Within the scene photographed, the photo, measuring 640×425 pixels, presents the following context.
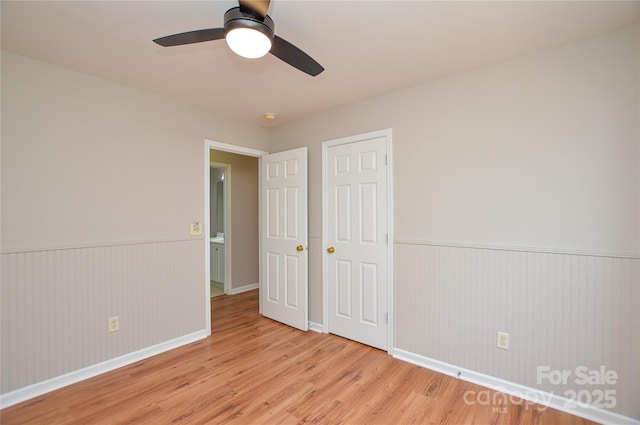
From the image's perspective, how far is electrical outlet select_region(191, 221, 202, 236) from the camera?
3123 millimetres

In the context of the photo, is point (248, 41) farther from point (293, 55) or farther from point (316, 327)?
point (316, 327)

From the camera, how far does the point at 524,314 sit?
216 centimetres

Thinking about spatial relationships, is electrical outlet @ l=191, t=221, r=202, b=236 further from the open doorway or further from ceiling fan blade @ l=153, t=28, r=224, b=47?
ceiling fan blade @ l=153, t=28, r=224, b=47

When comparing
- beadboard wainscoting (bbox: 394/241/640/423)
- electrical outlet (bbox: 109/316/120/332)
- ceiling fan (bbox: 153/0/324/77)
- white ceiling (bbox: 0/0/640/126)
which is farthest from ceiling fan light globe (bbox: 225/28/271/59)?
electrical outlet (bbox: 109/316/120/332)

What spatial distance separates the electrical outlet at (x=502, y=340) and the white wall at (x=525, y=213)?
0.04 metres

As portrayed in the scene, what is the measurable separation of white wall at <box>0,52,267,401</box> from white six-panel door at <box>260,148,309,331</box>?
0.84m

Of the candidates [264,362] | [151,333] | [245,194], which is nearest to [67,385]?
[151,333]

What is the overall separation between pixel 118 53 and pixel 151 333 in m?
2.41

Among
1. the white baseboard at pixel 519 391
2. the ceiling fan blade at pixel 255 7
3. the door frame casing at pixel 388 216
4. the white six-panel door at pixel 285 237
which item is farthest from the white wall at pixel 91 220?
the white baseboard at pixel 519 391

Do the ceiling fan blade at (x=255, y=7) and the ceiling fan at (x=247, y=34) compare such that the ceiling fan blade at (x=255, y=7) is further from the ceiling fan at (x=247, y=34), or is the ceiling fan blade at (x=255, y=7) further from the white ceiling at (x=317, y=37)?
the white ceiling at (x=317, y=37)

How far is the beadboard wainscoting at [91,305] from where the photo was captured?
212 cm

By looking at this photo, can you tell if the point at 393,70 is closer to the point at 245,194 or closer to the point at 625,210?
the point at 625,210

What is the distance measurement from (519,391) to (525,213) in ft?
4.29

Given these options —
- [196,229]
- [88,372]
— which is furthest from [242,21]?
[88,372]
